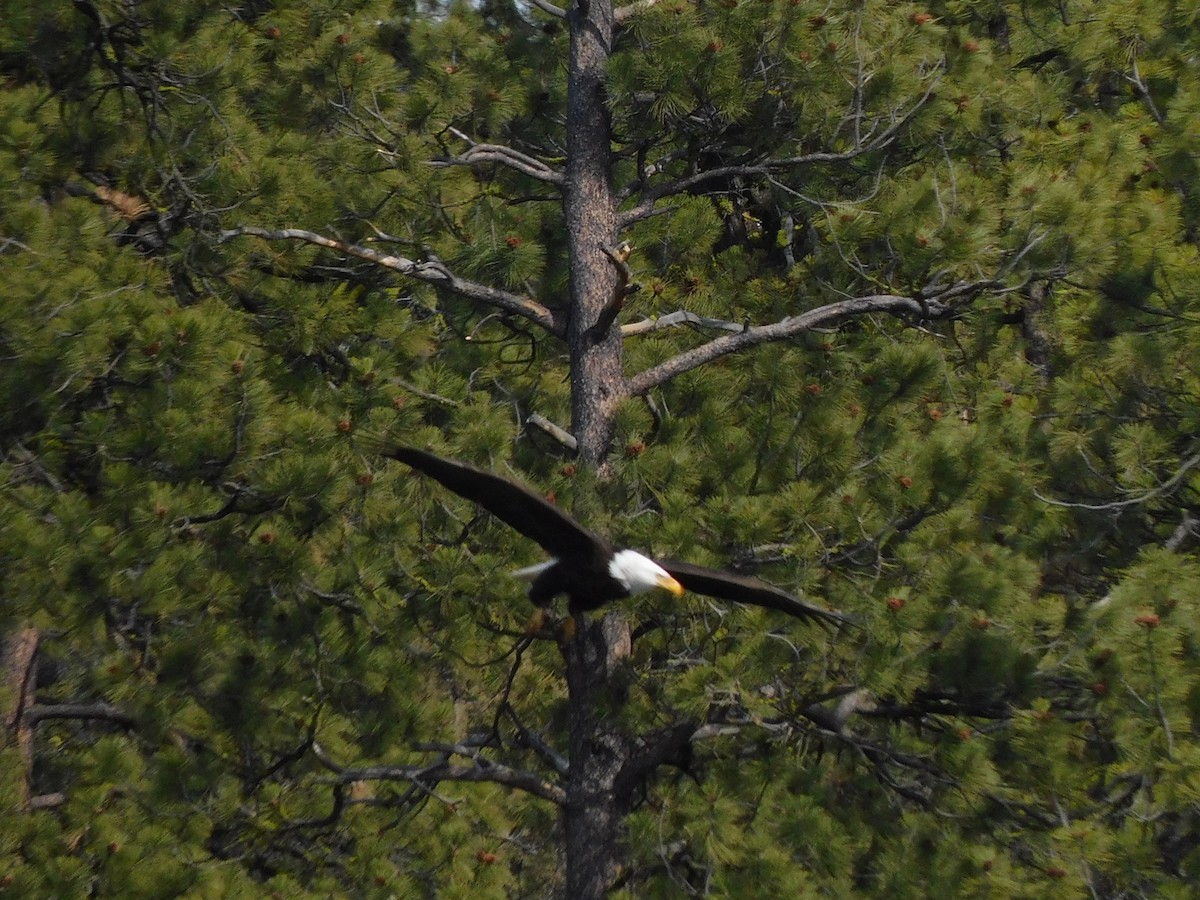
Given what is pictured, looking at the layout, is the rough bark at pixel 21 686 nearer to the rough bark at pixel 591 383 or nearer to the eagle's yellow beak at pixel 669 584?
the rough bark at pixel 591 383

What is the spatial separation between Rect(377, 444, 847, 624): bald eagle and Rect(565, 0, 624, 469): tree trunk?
2.71ft

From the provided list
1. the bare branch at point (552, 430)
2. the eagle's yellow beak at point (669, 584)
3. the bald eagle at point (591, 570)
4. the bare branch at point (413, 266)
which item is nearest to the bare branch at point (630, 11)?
the bare branch at point (413, 266)

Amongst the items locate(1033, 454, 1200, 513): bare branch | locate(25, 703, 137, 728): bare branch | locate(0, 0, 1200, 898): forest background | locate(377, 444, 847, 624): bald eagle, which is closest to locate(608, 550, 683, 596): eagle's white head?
locate(377, 444, 847, 624): bald eagle

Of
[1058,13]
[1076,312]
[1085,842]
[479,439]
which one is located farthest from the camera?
[1058,13]

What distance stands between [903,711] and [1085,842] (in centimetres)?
85

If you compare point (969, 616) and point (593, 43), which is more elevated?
point (593, 43)

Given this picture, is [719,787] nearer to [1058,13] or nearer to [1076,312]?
[1076,312]

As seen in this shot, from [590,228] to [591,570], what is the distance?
68.6 inches

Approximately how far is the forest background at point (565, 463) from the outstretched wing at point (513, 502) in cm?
40

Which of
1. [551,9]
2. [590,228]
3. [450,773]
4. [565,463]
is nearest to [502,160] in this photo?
[590,228]

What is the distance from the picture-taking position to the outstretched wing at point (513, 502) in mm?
4723

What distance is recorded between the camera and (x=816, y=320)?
601cm

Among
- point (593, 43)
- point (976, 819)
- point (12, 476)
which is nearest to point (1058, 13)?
point (593, 43)

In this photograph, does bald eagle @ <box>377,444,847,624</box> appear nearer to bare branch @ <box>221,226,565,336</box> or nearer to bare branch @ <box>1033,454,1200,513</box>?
bare branch @ <box>221,226,565,336</box>
